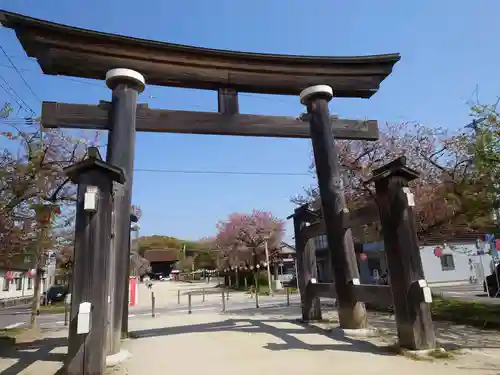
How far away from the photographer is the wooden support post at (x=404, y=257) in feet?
18.9

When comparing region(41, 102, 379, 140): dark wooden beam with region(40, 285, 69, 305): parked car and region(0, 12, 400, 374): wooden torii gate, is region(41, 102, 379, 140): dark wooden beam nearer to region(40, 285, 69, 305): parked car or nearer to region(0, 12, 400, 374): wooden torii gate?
region(0, 12, 400, 374): wooden torii gate

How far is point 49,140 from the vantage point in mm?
13133

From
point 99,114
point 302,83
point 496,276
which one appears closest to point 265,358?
point 99,114

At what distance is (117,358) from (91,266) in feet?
5.49

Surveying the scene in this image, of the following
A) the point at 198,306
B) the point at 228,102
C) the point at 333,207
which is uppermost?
the point at 228,102

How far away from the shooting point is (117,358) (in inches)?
226

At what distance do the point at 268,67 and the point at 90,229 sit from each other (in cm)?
573

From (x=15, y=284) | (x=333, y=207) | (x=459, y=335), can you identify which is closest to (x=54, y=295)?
(x=15, y=284)

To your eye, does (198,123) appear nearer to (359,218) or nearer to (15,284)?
(359,218)

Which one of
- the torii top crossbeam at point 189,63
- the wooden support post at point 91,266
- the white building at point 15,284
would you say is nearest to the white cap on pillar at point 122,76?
the torii top crossbeam at point 189,63

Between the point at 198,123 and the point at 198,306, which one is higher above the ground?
the point at 198,123

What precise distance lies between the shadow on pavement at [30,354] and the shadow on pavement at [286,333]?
1661mm

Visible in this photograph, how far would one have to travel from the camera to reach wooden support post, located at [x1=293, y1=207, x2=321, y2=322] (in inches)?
368

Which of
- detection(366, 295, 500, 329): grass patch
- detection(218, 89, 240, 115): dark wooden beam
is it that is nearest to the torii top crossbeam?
detection(218, 89, 240, 115): dark wooden beam
